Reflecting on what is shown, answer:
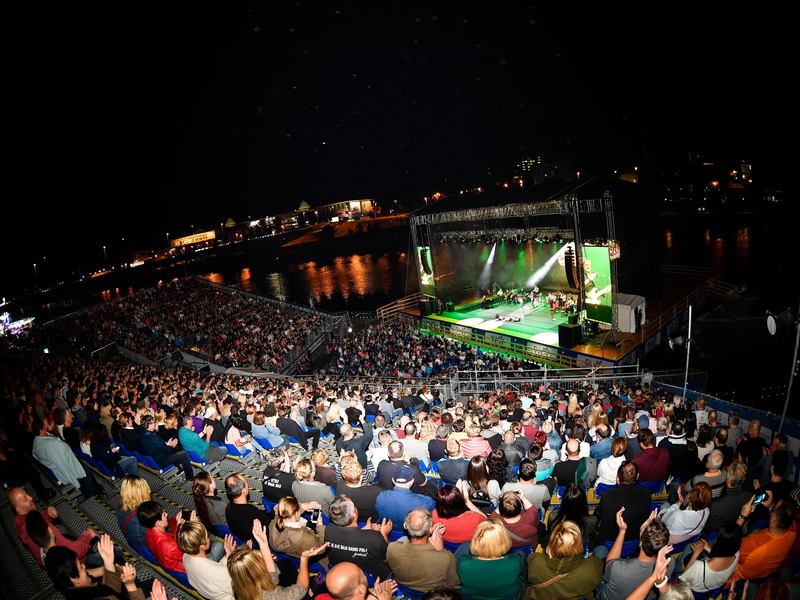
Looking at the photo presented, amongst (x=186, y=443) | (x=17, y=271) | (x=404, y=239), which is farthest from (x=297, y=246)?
(x=186, y=443)

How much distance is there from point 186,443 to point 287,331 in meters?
19.8

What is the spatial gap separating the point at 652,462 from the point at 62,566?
5.32 meters

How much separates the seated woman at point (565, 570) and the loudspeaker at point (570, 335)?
17.0 metres

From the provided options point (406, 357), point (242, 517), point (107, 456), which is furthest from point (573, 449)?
point (406, 357)

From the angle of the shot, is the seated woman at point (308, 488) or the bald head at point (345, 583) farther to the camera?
the seated woman at point (308, 488)

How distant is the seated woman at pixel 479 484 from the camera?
426cm

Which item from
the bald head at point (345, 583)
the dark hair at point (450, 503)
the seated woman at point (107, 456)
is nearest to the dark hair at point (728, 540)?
the dark hair at point (450, 503)

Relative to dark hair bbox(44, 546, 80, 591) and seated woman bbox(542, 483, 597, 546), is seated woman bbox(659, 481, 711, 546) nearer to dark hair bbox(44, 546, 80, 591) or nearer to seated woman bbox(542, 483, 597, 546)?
seated woman bbox(542, 483, 597, 546)

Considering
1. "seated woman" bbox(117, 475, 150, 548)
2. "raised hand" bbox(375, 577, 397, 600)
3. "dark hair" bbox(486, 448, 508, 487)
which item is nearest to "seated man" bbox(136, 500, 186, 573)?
"seated woman" bbox(117, 475, 150, 548)

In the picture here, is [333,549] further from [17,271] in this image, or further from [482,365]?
[17,271]

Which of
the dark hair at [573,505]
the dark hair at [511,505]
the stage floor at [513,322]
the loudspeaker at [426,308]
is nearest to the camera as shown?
the dark hair at [511,505]

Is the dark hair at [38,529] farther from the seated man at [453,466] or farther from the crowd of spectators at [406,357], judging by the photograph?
the crowd of spectators at [406,357]

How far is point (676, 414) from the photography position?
23.5 feet

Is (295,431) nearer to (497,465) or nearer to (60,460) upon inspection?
(60,460)
